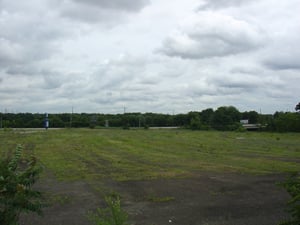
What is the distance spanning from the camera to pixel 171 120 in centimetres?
9538

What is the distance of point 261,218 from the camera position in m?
8.87

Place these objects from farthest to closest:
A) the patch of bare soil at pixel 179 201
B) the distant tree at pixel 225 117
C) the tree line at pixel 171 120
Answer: the distant tree at pixel 225 117 < the tree line at pixel 171 120 < the patch of bare soil at pixel 179 201

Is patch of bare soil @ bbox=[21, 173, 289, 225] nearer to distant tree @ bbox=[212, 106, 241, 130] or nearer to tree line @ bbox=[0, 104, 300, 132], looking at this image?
tree line @ bbox=[0, 104, 300, 132]

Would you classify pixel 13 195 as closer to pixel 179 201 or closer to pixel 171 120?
pixel 179 201

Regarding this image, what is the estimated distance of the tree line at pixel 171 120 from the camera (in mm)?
69831

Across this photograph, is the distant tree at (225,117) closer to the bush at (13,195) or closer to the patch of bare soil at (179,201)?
the patch of bare soil at (179,201)

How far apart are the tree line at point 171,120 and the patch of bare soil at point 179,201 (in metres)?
53.5

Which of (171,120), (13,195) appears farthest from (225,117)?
(13,195)

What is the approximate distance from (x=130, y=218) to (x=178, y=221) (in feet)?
3.54

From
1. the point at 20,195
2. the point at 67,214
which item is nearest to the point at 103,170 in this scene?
the point at 67,214

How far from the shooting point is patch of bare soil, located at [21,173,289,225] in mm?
8669

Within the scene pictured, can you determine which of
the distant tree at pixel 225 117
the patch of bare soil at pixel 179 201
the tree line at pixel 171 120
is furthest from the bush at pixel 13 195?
the distant tree at pixel 225 117

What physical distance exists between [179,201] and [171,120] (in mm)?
84994

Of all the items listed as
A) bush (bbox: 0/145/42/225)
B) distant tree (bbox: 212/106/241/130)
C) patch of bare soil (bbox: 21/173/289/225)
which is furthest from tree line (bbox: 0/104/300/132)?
bush (bbox: 0/145/42/225)
